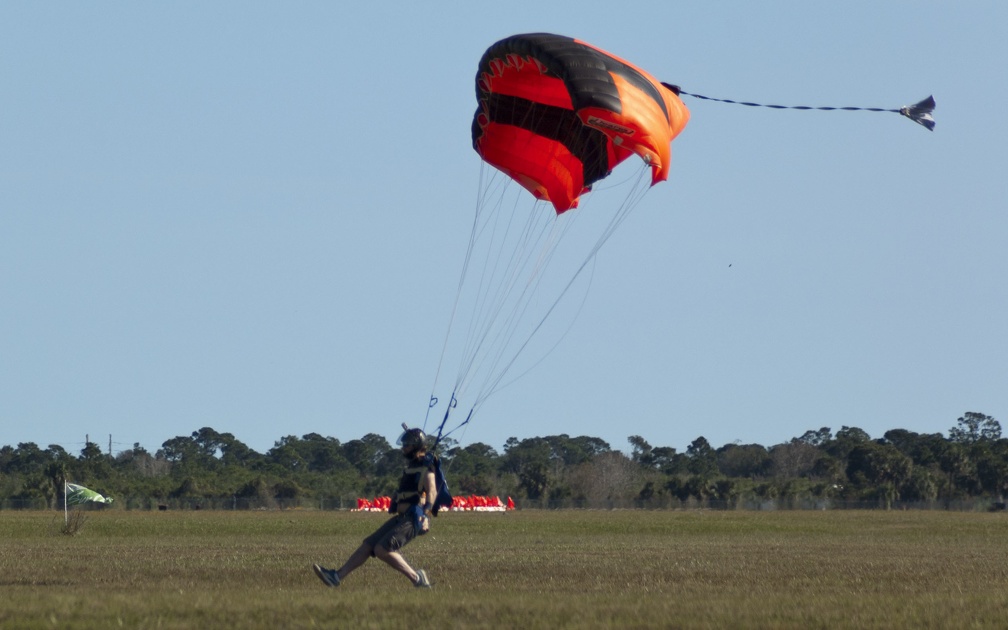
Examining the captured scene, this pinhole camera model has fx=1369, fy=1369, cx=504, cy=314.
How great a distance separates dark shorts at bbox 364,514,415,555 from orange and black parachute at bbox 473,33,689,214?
205 inches

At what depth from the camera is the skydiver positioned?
13.3 m

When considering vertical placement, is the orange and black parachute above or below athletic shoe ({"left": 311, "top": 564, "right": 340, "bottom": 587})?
above

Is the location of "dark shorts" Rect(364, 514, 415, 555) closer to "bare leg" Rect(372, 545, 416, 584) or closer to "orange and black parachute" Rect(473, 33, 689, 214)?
"bare leg" Rect(372, 545, 416, 584)

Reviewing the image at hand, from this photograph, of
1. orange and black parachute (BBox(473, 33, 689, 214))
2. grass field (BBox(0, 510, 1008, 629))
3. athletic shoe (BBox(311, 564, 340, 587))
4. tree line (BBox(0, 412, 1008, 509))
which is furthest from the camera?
tree line (BBox(0, 412, 1008, 509))

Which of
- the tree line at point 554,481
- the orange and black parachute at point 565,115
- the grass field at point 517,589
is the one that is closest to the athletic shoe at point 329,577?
the grass field at point 517,589

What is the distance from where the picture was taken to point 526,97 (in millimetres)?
17703

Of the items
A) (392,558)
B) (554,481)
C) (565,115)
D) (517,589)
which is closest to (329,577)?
(392,558)

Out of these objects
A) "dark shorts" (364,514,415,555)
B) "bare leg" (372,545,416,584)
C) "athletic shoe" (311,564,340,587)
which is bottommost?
"athletic shoe" (311,564,340,587)

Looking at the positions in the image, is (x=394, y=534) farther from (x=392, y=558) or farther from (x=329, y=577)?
(x=329, y=577)

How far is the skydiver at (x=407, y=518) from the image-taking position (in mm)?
13297

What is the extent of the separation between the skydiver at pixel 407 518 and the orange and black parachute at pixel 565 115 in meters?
4.57

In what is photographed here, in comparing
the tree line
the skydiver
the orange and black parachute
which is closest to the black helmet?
the skydiver

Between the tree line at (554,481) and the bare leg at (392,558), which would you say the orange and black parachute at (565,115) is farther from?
the tree line at (554,481)

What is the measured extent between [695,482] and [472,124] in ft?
Answer: 291
